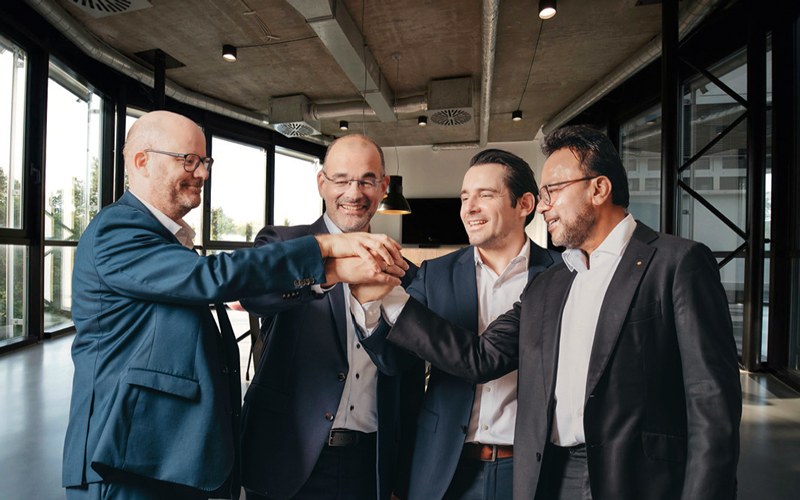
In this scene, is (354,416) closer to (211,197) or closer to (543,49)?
(543,49)

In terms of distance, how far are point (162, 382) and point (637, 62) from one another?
650cm

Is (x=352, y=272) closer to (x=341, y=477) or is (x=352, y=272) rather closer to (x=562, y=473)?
(x=341, y=477)

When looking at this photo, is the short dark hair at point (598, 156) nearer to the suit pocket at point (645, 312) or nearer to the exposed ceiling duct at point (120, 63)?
the suit pocket at point (645, 312)

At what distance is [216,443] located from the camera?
1.08 metres

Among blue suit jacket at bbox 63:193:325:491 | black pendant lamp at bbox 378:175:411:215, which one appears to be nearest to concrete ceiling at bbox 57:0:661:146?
black pendant lamp at bbox 378:175:411:215

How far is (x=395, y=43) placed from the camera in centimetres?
573

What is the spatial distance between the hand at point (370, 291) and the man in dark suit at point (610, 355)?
115 millimetres

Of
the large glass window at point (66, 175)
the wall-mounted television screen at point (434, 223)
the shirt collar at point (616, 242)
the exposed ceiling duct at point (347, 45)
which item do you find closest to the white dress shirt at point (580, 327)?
the shirt collar at point (616, 242)

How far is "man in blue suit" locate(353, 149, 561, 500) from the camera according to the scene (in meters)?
1.26

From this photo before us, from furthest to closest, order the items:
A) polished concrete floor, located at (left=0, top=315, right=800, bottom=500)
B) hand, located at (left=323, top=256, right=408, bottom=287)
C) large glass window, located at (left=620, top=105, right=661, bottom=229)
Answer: large glass window, located at (left=620, top=105, right=661, bottom=229) < polished concrete floor, located at (left=0, top=315, right=800, bottom=500) < hand, located at (left=323, top=256, right=408, bottom=287)

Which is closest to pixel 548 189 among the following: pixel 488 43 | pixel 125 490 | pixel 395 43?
pixel 125 490

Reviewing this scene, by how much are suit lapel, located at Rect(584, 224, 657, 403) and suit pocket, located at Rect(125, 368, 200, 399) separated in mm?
926

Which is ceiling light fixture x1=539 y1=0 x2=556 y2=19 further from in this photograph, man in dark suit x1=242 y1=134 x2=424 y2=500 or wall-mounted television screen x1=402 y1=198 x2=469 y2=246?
wall-mounted television screen x1=402 y1=198 x2=469 y2=246

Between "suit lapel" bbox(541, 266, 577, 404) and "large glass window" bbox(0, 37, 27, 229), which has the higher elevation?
"large glass window" bbox(0, 37, 27, 229)
